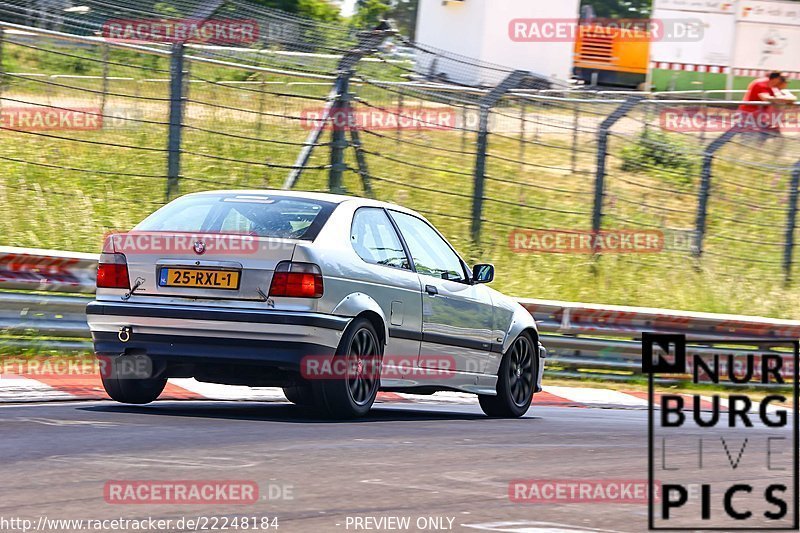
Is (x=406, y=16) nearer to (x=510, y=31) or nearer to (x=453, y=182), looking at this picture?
(x=510, y=31)

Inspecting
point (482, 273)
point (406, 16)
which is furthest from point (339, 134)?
point (406, 16)

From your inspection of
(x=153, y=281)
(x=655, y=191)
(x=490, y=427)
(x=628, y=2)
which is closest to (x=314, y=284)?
(x=153, y=281)

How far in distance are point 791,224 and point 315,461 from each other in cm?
1191

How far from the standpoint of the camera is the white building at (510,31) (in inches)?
1284

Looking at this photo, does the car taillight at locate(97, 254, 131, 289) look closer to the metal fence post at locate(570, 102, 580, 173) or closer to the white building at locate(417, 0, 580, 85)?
the metal fence post at locate(570, 102, 580, 173)

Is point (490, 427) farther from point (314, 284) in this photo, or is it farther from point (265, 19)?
point (265, 19)

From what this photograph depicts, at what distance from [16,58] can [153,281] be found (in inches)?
219

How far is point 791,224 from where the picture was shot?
17.3m

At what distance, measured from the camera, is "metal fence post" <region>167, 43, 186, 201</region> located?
13.0 meters

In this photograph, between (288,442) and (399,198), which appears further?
(399,198)

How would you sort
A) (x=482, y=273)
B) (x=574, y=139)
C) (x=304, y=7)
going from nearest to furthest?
(x=482, y=273), (x=574, y=139), (x=304, y=7)

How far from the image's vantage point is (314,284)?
7.86 metres
